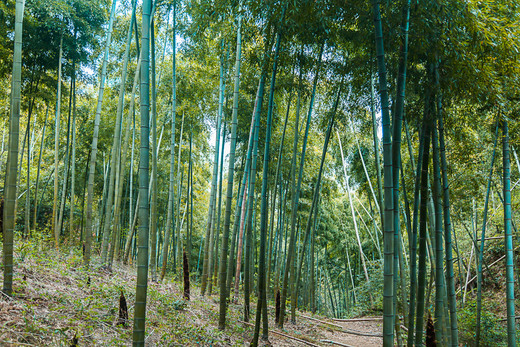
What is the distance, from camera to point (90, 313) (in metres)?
3.17

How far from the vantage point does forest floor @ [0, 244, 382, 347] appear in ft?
8.50

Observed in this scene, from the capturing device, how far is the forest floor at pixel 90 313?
2.59 metres

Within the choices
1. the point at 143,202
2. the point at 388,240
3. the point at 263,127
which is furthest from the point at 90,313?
the point at 263,127

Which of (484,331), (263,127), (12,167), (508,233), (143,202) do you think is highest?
(263,127)

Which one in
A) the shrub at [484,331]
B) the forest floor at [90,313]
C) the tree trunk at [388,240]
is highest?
the tree trunk at [388,240]

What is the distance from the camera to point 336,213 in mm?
12609

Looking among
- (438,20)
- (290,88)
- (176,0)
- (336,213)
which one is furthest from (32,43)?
(336,213)

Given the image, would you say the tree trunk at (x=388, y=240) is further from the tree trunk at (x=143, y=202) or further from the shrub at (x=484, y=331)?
the shrub at (x=484, y=331)

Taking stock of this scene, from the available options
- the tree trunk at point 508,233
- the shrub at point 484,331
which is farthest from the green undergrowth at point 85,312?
the shrub at point 484,331

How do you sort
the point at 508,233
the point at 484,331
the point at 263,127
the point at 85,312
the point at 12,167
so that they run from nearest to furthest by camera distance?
the point at 12,167 → the point at 85,312 → the point at 508,233 → the point at 484,331 → the point at 263,127

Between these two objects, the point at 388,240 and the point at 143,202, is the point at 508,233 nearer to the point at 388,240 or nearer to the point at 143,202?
the point at 388,240

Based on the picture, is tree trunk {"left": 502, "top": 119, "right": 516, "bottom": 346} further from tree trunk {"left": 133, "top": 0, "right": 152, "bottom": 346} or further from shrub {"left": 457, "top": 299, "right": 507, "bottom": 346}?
tree trunk {"left": 133, "top": 0, "right": 152, "bottom": 346}

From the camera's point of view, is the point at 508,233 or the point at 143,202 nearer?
the point at 143,202

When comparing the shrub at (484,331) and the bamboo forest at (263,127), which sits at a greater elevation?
the bamboo forest at (263,127)
